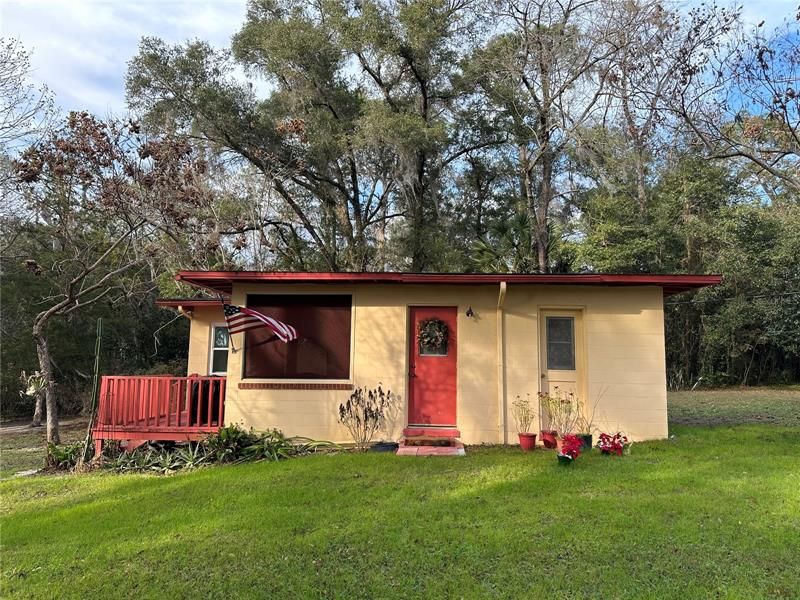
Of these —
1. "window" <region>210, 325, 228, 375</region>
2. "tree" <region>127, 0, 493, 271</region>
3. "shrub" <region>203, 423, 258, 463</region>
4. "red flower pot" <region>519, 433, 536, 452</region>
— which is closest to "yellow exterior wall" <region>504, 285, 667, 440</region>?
"red flower pot" <region>519, 433, 536, 452</region>

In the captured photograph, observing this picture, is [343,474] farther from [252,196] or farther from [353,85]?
[353,85]

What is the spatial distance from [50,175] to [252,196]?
254 inches

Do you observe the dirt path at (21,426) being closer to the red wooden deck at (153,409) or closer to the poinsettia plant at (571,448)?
the red wooden deck at (153,409)

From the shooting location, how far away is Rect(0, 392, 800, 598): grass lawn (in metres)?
3.03

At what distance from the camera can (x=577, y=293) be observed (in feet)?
23.1

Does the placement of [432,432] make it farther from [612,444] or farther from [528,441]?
[612,444]

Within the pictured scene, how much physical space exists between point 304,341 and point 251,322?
0.80 metres

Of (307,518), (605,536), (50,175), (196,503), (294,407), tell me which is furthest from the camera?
(50,175)

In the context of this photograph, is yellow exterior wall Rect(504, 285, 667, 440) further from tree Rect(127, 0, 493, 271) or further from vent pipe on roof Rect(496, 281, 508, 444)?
tree Rect(127, 0, 493, 271)

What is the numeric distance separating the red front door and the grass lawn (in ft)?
4.07

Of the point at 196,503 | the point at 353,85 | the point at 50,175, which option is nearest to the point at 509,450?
the point at 196,503

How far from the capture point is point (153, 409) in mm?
7152

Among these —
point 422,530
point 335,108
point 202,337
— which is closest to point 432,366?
point 422,530

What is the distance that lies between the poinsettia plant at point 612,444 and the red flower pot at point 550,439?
1.78ft
